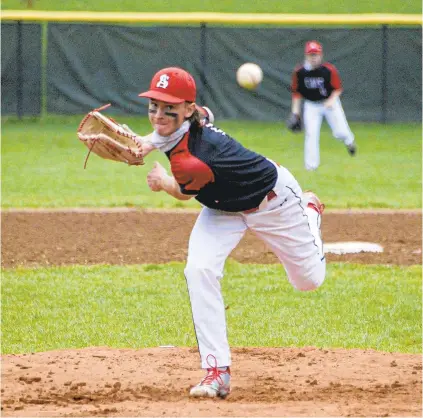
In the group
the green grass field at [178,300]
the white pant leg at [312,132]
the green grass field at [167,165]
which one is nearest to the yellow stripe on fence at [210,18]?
the green grass field at [167,165]

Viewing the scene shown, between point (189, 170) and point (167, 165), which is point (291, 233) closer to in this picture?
point (189, 170)

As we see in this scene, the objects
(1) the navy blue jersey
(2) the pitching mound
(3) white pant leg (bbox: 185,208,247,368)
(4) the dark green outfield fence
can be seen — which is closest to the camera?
(2) the pitching mound

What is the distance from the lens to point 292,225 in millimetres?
5918

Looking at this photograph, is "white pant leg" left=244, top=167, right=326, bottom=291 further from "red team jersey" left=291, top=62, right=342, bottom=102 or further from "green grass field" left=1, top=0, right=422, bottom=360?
"red team jersey" left=291, top=62, right=342, bottom=102

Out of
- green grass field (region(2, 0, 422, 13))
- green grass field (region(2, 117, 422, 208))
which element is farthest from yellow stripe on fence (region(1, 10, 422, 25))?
green grass field (region(2, 0, 422, 13))

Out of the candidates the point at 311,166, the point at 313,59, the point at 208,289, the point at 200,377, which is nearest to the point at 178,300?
the point at 200,377

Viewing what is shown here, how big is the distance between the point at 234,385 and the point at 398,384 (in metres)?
0.98

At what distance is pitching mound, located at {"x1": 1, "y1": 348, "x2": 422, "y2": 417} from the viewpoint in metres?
5.20

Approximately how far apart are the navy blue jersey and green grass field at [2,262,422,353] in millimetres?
2070

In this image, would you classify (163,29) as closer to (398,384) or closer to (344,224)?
(344,224)

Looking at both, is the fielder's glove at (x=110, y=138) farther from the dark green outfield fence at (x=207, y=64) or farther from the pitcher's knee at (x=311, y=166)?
the dark green outfield fence at (x=207, y=64)

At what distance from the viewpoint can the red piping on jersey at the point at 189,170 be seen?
5273 mm

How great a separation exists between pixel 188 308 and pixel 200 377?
2.57 m

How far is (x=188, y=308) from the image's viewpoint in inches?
338
